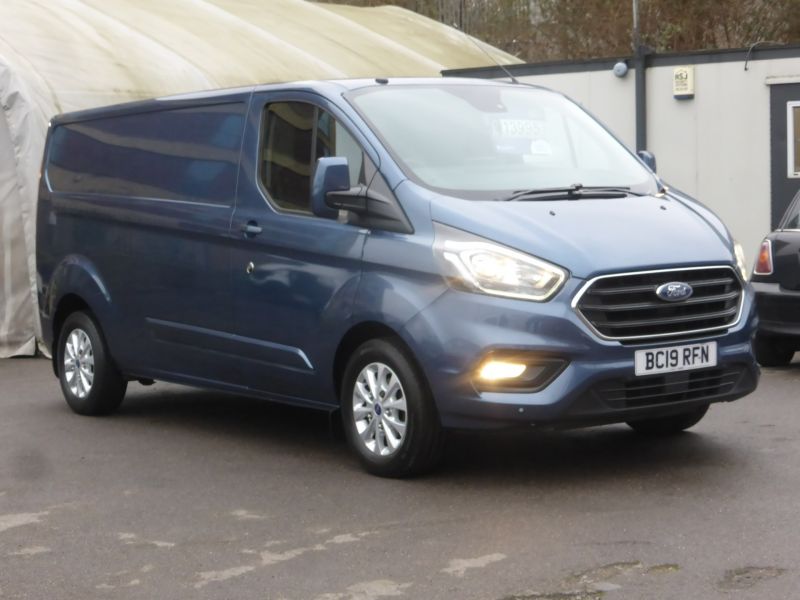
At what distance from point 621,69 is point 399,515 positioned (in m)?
14.4

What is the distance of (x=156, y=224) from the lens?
9523 millimetres

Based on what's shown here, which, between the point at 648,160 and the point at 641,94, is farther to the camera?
the point at 641,94

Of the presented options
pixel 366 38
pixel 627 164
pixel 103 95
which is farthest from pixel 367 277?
pixel 366 38

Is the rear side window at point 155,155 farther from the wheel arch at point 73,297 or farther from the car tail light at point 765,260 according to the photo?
the car tail light at point 765,260

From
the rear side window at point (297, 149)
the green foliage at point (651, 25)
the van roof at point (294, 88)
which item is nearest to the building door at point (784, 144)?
the van roof at point (294, 88)

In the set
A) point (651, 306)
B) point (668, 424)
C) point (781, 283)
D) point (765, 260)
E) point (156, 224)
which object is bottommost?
point (668, 424)

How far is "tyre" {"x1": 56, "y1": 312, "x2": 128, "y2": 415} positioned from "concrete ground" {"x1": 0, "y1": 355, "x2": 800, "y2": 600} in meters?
→ 0.40

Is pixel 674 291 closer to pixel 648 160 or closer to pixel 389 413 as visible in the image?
pixel 389 413

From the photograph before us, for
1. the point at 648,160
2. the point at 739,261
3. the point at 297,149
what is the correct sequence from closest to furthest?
1. the point at 739,261
2. the point at 297,149
3. the point at 648,160

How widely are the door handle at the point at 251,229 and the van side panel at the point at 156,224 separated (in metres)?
0.18

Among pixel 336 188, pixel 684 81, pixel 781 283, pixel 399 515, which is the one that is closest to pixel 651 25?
pixel 684 81

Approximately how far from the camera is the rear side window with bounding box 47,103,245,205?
9.05 metres

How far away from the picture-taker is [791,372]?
1218cm

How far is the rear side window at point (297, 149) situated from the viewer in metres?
8.31
